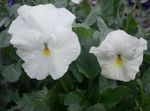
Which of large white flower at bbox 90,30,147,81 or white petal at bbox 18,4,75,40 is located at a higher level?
white petal at bbox 18,4,75,40

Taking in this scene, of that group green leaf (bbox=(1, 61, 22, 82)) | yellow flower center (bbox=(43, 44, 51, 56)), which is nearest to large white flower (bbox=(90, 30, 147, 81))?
yellow flower center (bbox=(43, 44, 51, 56))

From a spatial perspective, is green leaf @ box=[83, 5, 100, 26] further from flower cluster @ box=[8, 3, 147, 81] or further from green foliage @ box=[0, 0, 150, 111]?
flower cluster @ box=[8, 3, 147, 81]

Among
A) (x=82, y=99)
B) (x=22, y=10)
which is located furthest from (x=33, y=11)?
(x=82, y=99)

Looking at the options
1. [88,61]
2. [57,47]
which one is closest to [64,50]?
[57,47]

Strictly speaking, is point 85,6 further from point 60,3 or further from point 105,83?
point 105,83

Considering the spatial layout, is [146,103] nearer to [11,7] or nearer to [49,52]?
[49,52]

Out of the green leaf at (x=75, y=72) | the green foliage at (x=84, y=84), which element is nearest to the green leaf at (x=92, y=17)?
the green foliage at (x=84, y=84)
